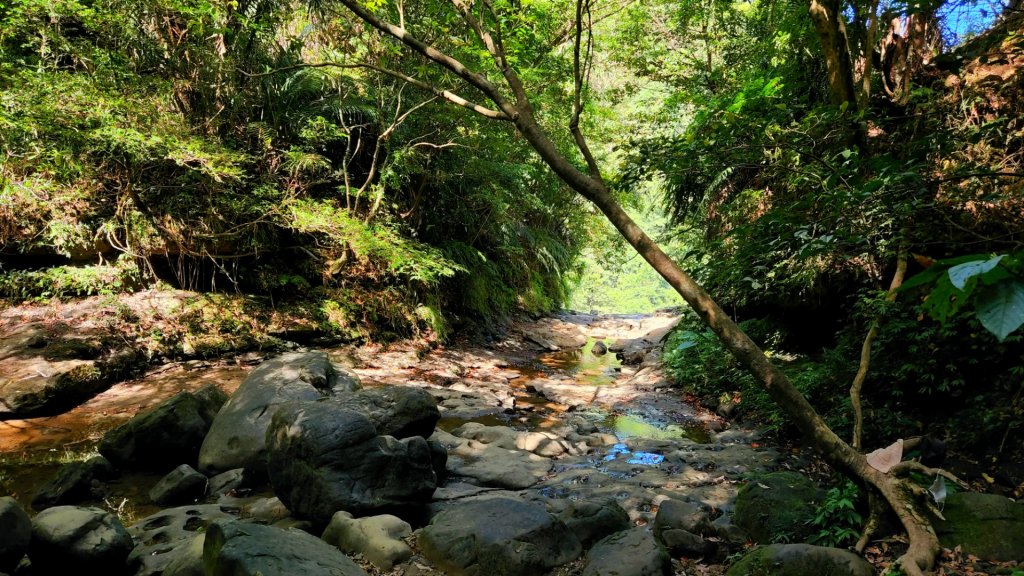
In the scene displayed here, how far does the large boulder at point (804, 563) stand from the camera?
2859mm

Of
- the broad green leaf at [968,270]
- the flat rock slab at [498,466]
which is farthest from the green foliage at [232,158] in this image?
the broad green leaf at [968,270]

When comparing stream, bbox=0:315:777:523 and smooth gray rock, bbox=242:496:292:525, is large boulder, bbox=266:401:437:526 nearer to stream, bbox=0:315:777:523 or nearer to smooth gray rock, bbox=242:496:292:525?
smooth gray rock, bbox=242:496:292:525

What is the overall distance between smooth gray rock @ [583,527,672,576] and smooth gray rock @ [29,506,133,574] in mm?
3076

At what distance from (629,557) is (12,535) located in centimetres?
389

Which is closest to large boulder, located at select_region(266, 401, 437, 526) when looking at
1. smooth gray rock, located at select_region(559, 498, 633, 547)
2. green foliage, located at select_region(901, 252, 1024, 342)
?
smooth gray rock, located at select_region(559, 498, 633, 547)

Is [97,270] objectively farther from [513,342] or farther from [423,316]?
[513,342]

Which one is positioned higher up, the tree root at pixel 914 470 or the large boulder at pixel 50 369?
the tree root at pixel 914 470

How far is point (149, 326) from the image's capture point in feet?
25.7

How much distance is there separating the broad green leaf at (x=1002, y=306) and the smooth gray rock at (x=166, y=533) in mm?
3841

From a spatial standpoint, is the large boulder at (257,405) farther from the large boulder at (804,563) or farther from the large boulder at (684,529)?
the large boulder at (804,563)

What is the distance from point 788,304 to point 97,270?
33.6 ft

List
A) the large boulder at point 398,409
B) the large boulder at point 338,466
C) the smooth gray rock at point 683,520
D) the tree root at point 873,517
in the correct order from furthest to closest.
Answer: the large boulder at point 398,409
the large boulder at point 338,466
the smooth gray rock at point 683,520
the tree root at point 873,517

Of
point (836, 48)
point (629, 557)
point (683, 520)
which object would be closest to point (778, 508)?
point (683, 520)

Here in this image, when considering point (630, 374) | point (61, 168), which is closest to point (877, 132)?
point (630, 374)
